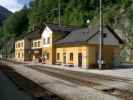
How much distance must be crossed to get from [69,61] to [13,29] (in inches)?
3795

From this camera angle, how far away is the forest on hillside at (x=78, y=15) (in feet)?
221

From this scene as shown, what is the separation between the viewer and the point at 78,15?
91062 millimetres

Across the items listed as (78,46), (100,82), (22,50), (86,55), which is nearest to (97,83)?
(100,82)

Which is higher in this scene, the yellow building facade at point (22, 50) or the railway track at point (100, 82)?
the yellow building facade at point (22, 50)

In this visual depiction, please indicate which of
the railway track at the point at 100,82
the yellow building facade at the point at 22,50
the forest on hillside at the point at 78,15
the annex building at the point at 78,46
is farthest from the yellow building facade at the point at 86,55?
the yellow building facade at the point at 22,50

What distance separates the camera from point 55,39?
61.9 m

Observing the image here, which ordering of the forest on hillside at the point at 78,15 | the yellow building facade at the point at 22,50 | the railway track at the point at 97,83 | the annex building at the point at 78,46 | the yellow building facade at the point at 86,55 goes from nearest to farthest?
1. the railway track at the point at 97,83
2. the yellow building facade at the point at 86,55
3. the annex building at the point at 78,46
4. the forest on hillside at the point at 78,15
5. the yellow building facade at the point at 22,50

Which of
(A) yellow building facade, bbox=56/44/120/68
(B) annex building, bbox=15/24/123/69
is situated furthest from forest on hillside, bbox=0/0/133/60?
(A) yellow building facade, bbox=56/44/120/68

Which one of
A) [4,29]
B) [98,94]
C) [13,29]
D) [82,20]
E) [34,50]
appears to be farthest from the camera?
[4,29]

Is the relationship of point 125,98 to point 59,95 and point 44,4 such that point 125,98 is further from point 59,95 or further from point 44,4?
point 44,4

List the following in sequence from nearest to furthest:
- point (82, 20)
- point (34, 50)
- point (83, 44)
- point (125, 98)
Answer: point (125, 98)
point (83, 44)
point (34, 50)
point (82, 20)

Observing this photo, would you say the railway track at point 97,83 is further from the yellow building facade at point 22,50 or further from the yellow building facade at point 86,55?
the yellow building facade at point 22,50

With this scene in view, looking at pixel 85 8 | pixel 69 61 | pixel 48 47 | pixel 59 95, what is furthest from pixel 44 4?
pixel 59 95

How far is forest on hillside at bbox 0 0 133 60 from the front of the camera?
221ft
